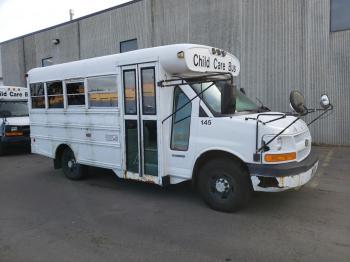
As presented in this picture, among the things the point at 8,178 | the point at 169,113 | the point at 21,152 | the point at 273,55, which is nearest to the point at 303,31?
the point at 273,55

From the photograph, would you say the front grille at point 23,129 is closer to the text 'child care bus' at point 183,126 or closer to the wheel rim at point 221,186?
the text 'child care bus' at point 183,126

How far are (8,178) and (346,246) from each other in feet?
25.4

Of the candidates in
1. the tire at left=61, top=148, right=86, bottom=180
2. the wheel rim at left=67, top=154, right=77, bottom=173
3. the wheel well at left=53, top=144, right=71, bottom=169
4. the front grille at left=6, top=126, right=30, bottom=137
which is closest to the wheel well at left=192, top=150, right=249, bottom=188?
the tire at left=61, top=148, right=86, bottom=180

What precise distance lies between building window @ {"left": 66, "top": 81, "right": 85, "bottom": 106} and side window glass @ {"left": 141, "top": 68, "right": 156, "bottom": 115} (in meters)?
1.81

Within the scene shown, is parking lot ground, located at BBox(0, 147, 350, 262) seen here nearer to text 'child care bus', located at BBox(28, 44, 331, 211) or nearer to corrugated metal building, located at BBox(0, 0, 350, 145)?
text 'child care bus', located at BBox(28, 44, 331, 211)

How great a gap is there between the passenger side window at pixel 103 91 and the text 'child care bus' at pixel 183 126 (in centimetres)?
2

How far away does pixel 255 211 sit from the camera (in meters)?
5.48

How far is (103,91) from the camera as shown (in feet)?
22.9

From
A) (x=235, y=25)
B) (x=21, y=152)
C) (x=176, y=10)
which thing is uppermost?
(x=176, y=10)

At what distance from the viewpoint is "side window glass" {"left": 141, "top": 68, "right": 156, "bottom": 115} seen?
609cm

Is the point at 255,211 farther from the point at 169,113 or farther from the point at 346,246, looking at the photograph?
the point at 169,113

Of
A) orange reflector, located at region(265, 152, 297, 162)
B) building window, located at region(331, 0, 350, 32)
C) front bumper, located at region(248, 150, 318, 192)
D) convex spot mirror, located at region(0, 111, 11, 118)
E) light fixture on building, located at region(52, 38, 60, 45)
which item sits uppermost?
light fixture on building, located at region(52, 38, 60, 45)

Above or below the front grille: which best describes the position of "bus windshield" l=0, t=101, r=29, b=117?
above

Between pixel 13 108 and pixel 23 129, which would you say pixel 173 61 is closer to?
pixel 23 129
